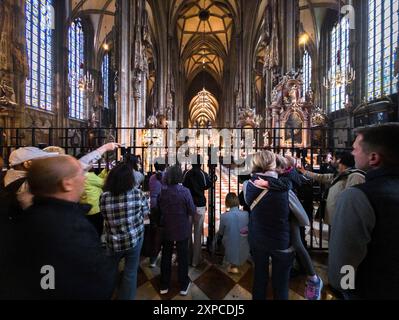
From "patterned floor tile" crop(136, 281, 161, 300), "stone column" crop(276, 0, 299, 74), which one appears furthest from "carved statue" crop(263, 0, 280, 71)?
"patterned floor tile" crop(136, 281, 161, 300)

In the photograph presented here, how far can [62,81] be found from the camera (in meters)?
17.3

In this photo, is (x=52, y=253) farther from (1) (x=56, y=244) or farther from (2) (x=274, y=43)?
(2) (x=274, y=43)

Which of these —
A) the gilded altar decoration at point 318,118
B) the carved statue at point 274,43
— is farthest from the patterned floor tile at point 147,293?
the gilded altar decoration at point 318,118

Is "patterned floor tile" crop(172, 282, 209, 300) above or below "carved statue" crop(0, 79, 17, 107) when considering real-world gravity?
below

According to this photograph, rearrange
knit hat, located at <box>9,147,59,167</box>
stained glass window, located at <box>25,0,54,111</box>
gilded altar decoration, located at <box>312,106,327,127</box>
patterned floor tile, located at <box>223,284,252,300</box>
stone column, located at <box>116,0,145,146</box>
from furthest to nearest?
gilded altar decoration, located at <box>312,106,327,127</box>, stained glass window, located at <box>25,0,54,111</box>, stone column, located at <box>116,0,145,146</box>, patterned floor tile, located at <box>223,284,252,300</box>, knit hat, located at <box>9,147,59,167</box>

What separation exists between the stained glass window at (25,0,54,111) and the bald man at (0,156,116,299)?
55.5 ft

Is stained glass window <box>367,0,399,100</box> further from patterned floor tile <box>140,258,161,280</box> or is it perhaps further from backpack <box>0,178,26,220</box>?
backpack <box>0,178,26,220</box>

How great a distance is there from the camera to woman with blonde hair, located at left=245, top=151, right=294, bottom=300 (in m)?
1.95

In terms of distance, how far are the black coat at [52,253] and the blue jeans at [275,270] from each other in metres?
1.46

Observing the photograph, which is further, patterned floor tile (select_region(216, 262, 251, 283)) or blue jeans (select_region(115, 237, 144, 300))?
patterned floor tile (select_region(216, 262, 251, 283))

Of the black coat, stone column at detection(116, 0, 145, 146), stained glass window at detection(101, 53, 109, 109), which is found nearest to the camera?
the black coat

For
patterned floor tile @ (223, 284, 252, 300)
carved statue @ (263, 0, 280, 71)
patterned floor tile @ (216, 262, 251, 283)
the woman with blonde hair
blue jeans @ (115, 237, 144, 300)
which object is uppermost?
carved statue @ (263, 0, 280, 71)

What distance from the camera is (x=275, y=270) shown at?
6.75 feet
